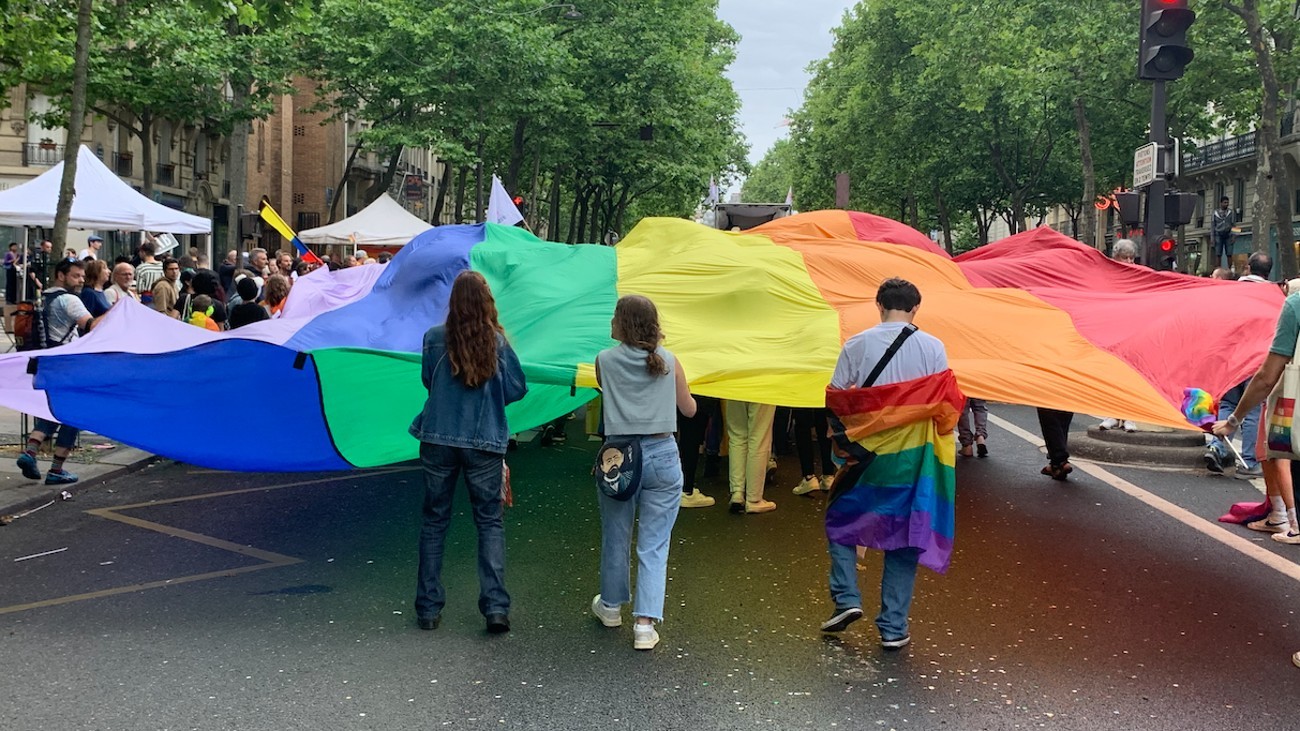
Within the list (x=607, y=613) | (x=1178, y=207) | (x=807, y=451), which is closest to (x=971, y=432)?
(x=807, y=451)

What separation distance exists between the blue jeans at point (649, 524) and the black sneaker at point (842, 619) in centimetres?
80

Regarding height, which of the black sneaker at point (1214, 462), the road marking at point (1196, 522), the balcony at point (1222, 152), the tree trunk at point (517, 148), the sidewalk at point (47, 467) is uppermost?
the balcony at point (1222, 152)

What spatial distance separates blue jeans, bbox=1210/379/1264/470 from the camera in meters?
10.9

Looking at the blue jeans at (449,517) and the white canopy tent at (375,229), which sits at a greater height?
the white canopy tent at (375,229)

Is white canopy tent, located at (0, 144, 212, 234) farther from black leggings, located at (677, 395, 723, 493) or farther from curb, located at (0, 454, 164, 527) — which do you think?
black leggings, located at (677, 395, 723, 493)

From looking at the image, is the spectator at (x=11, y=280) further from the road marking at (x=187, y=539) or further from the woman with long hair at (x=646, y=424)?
the woman with long hair at (x=646, y=424)

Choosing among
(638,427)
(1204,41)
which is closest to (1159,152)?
(638,427)

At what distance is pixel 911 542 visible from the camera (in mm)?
5543

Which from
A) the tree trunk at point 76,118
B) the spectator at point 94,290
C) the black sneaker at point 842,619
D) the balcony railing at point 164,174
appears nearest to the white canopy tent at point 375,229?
the tree trunk at point 76,118

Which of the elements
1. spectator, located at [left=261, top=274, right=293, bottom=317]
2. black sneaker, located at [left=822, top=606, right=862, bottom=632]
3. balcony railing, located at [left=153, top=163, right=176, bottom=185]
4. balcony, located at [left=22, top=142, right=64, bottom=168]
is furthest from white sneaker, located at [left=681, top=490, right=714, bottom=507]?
balcony railing, located at [left=153, top=163, right=176, bottom=185]

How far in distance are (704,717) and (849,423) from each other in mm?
1609

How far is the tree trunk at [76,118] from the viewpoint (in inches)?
460

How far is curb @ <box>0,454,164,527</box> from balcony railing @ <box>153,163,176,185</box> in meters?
32.6

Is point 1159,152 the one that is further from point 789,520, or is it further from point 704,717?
point 704,717
